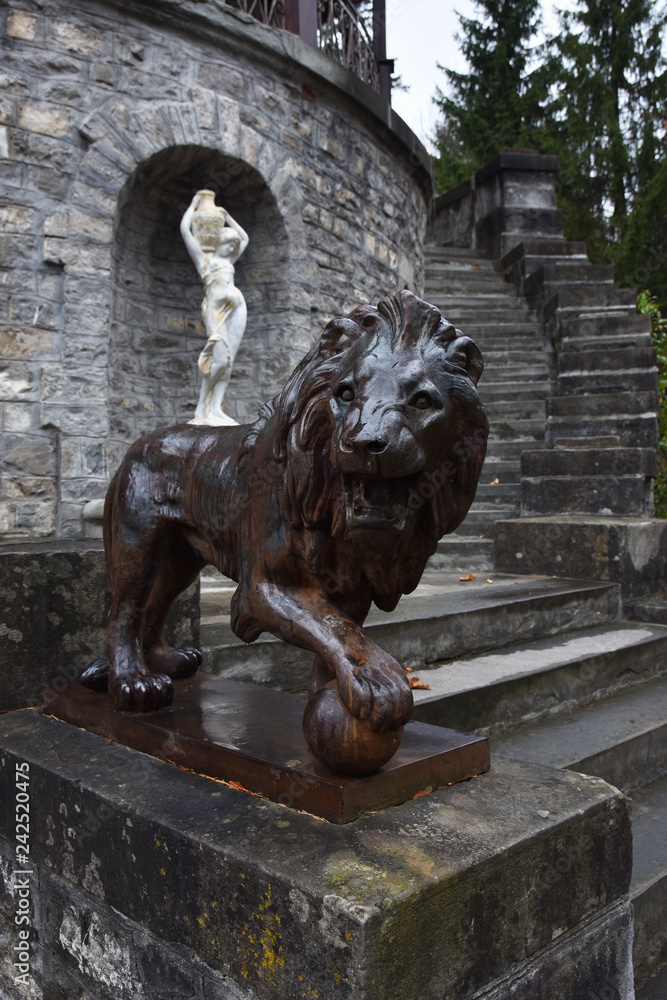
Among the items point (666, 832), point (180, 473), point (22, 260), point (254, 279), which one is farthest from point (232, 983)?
point (254, 279)

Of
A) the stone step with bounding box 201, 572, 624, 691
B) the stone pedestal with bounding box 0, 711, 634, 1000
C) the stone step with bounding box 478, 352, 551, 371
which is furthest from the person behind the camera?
the stone step with bounding box 478, 352, 551, 371

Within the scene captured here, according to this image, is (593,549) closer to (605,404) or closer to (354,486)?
(605,404)

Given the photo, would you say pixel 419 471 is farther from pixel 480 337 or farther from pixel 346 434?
pixel 480 337

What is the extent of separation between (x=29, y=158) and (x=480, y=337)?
486 cm

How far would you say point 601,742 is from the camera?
271 centimetres

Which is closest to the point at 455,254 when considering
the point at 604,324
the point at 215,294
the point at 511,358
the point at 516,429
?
the point at 511,358

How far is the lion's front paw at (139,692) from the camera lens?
1.69 metres

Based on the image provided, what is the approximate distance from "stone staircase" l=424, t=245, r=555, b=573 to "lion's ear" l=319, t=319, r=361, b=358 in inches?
177

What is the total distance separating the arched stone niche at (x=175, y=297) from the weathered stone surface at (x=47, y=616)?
546 cm

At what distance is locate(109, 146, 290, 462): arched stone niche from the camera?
732 cm

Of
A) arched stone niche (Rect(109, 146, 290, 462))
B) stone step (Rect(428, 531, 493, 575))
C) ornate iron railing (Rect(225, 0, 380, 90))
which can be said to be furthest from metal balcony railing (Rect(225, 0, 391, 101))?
stone step (Rect(428, 531, 493, 575))

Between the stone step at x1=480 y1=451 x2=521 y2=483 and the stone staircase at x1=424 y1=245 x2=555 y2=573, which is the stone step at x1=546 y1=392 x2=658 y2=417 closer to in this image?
the stone staircase at x1=424 y1=245 x2=555 y2=573

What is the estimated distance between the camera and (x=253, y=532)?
145 cm

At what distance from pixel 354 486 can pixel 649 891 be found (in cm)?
159
